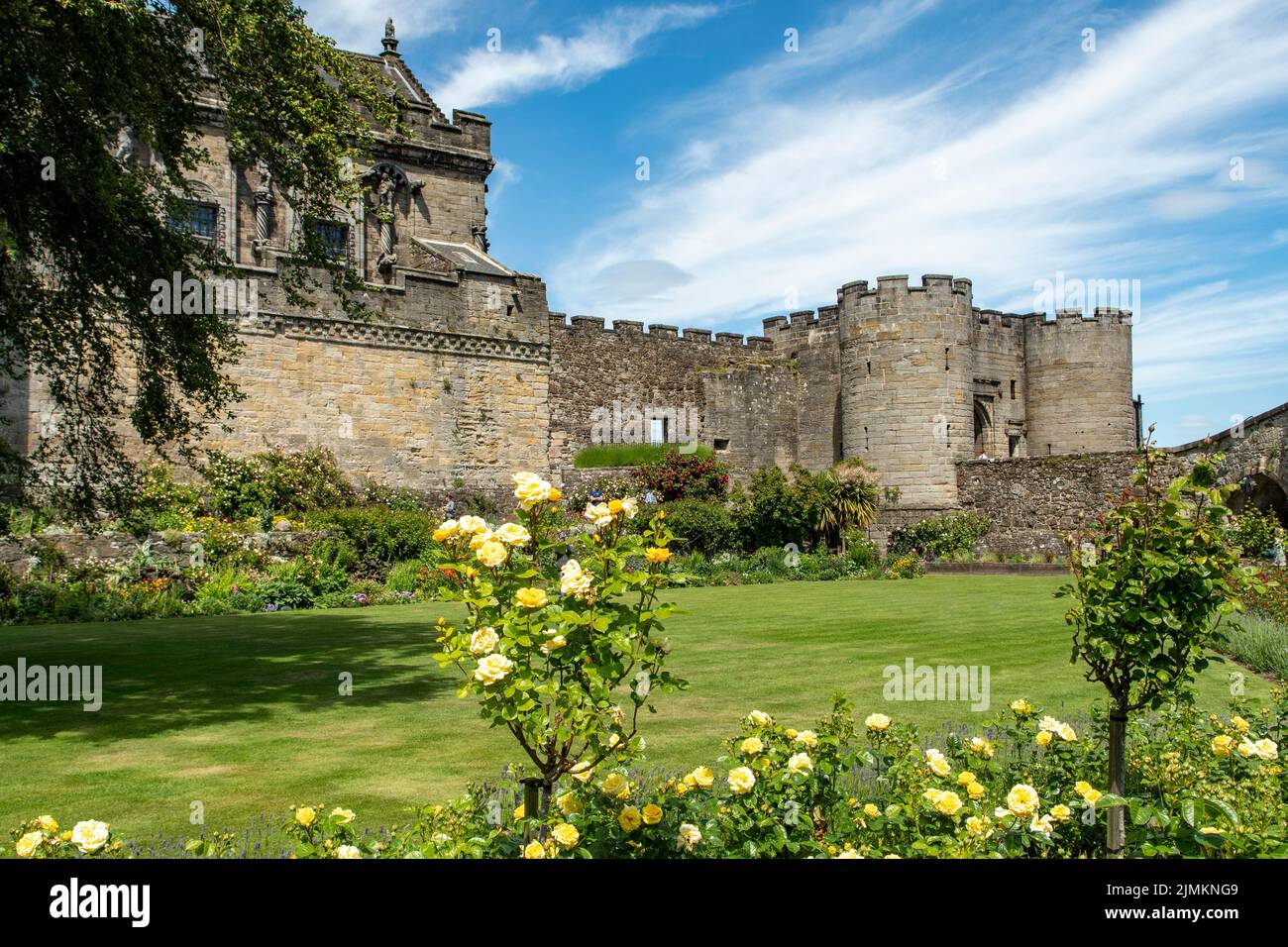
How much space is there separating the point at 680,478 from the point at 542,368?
5.01 meters

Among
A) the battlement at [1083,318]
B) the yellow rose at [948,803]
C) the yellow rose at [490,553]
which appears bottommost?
the yellow rose at [948,803]

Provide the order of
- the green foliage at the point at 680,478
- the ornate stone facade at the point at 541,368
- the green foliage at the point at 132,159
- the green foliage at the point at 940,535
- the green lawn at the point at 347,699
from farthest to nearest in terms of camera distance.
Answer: the green foliage at the point at 940,535 < the green foliage at the point at 680,478 < the ornate stone facade at the point at 541,368 < the green foliage at the point at 132,159 < the green lawn at the point at 347,699

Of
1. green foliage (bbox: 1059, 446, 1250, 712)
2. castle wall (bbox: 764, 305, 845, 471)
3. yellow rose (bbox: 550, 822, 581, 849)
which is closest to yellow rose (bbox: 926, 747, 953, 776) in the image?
green foliage (bbox: 1059, 446, 1250, 712)

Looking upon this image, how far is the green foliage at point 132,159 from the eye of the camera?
8695 mm

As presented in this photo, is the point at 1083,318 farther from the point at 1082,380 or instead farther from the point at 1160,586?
the point at 1160,586

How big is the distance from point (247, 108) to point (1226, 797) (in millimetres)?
10645

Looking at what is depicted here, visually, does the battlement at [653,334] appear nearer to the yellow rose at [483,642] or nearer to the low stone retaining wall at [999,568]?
the low stone retaining wall at [999,568]

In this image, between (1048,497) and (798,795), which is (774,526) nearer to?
(1048,497)

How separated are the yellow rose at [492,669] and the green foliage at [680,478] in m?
23.6

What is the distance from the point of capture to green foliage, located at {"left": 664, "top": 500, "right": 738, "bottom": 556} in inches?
987

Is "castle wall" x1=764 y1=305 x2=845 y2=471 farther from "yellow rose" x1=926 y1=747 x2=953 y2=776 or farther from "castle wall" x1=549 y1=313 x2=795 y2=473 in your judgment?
"yellow rose" x1=926 y1=747 x2=953 y2=776

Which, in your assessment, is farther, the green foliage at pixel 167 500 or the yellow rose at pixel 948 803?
the green foliage at pixel 167 500

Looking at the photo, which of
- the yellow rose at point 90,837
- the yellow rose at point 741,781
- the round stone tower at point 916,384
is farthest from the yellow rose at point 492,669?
the round stone tower at point 916,384
